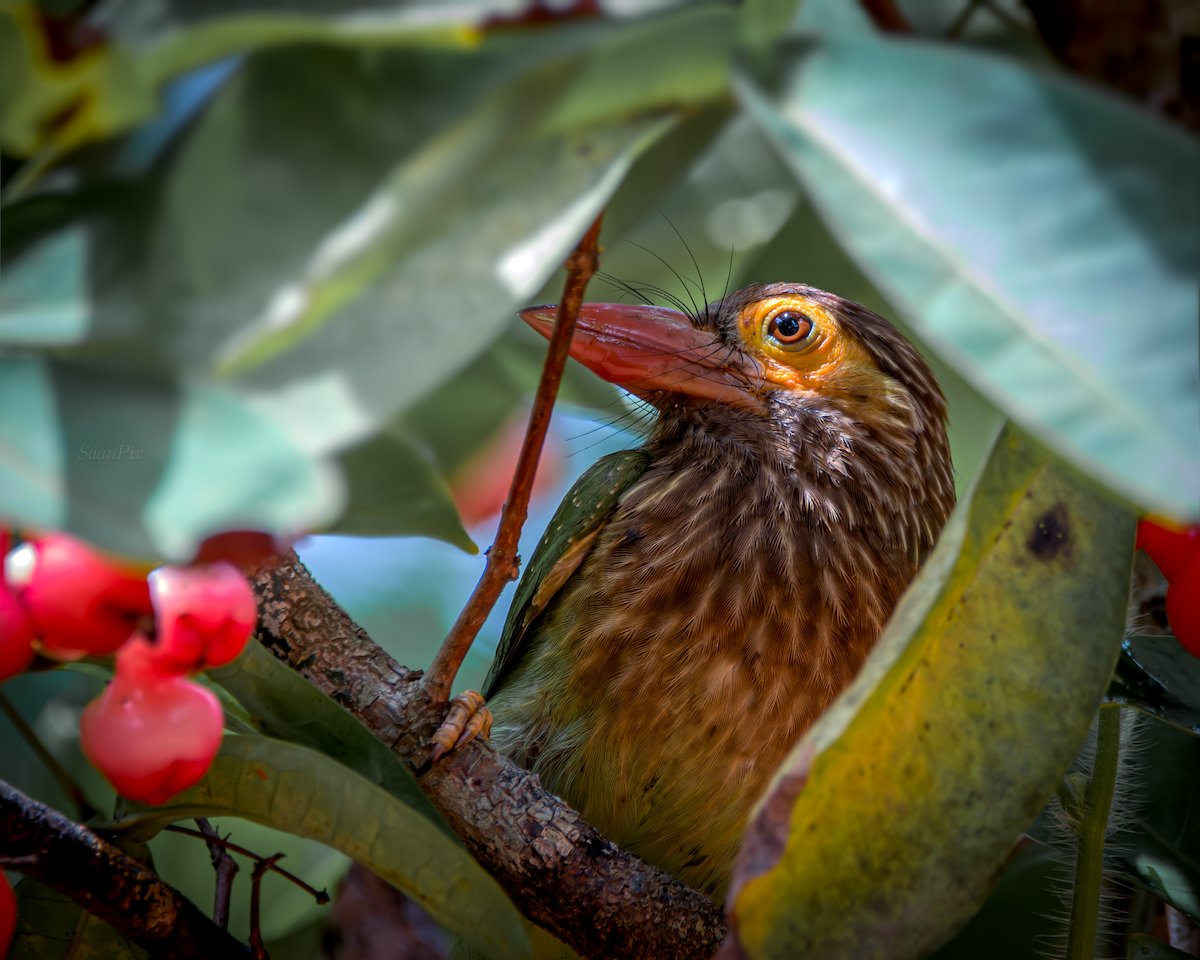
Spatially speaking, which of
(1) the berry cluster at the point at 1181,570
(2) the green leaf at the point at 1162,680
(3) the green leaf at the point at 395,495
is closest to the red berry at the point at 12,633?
(3) the green leaf at the point at 395,495

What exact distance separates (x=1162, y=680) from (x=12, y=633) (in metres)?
1.20

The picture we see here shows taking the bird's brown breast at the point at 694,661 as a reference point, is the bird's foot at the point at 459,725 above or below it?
above

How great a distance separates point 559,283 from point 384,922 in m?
1.38

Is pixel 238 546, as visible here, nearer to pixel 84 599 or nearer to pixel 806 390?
pixel 84 599

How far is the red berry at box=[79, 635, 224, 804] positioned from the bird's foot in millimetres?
473

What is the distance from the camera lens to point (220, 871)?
1307 millimetres

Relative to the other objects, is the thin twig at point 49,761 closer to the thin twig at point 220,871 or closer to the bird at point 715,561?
the thin twig at point 220,871

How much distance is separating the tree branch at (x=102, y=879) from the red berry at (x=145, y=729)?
22 centimetres

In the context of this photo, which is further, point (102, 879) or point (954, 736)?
point (102, 879)

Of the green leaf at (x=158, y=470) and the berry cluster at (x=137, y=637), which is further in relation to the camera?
the berry cluster at (x=137, y=637)

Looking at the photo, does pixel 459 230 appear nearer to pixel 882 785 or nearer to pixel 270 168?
pixel 270 168

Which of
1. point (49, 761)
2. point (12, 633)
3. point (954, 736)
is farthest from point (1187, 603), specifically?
point (49, 761)

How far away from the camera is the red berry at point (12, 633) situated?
0.73m

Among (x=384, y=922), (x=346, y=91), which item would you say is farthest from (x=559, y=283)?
(x=384, y=922)
